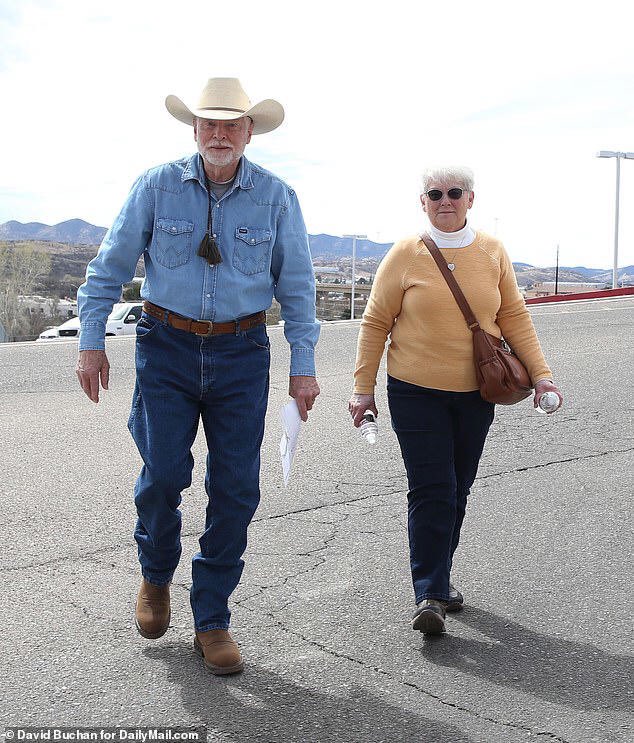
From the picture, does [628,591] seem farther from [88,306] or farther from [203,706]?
[88,306]

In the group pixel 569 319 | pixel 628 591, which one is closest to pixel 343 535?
pixel 628 591

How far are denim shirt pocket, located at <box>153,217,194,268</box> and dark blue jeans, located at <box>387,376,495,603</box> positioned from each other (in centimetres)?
105

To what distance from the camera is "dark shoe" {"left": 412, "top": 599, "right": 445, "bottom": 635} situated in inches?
153

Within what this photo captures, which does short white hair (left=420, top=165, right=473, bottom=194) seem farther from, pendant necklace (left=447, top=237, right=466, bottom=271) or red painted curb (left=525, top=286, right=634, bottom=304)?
red painted curb (left=525, top=286, right=634, bottom=304)

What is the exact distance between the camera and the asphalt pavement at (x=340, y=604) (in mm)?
3277

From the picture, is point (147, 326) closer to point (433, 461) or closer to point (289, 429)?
point (289, 429)

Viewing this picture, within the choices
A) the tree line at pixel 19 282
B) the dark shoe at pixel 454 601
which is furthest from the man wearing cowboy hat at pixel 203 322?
the tree line at pixel 19 282

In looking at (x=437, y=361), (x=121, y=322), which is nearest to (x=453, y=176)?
(x=437, y=361)

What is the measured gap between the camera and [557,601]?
431 cm

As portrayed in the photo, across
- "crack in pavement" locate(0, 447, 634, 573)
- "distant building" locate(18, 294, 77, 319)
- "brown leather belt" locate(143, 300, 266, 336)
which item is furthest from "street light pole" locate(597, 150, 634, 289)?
"distant building" locate(18, 294, 77, 319)

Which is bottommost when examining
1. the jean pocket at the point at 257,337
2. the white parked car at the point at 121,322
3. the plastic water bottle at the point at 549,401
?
the white parked car at the point at 121,322

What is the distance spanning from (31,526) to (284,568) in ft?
4.78

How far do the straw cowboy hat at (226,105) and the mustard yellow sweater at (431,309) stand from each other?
2.52 ft

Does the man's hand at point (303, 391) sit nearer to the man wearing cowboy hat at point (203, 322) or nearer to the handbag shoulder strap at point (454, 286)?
the man wearing cowboy hat at point (203, 322)
